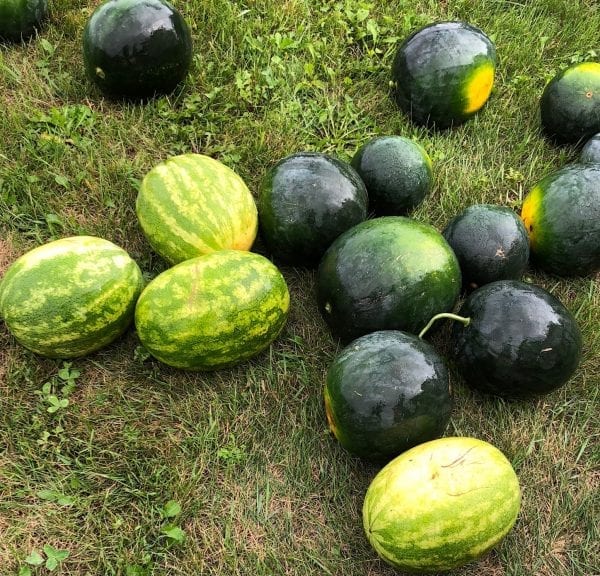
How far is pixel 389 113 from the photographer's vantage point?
4.00 m

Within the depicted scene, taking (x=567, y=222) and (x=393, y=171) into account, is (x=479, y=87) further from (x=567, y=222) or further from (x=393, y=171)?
(x=567, y=222)

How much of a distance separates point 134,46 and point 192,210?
1257mm

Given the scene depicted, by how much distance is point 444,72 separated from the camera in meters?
3.69

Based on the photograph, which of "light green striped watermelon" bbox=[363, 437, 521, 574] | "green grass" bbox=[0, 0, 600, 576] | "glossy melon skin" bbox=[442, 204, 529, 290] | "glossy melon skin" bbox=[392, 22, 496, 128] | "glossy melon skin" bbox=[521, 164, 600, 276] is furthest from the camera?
"glossy melon skin" bbox=[392, 22, 496, 128]

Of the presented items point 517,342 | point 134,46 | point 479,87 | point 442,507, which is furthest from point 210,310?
point 479,87

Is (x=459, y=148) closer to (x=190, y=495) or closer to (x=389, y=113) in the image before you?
(x=389, y=113)

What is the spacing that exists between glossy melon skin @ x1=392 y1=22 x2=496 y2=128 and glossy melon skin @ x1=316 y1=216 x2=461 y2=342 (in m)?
1.29

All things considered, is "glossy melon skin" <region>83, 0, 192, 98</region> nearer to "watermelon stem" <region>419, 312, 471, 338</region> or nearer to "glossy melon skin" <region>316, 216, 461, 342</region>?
"glossy melon skin" <region>316, 216, 461, 342</region>

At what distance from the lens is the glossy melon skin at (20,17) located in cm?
391

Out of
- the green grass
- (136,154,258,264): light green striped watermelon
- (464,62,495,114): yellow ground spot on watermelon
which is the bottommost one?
the green grass

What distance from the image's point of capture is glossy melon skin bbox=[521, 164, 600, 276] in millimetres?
3102

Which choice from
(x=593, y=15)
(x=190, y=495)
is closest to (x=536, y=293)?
(x=190, y=495)

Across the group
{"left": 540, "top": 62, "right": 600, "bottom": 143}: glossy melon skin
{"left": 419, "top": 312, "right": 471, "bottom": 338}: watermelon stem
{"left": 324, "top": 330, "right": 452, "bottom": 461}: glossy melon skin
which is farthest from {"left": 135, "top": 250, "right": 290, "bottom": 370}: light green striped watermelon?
{"left": 540, "top": 62, "right": 600, "bottom": 143}: glossy melon skin

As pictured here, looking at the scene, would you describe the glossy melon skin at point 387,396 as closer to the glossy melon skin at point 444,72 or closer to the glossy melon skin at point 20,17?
the glossy melon skin at point 444,72
